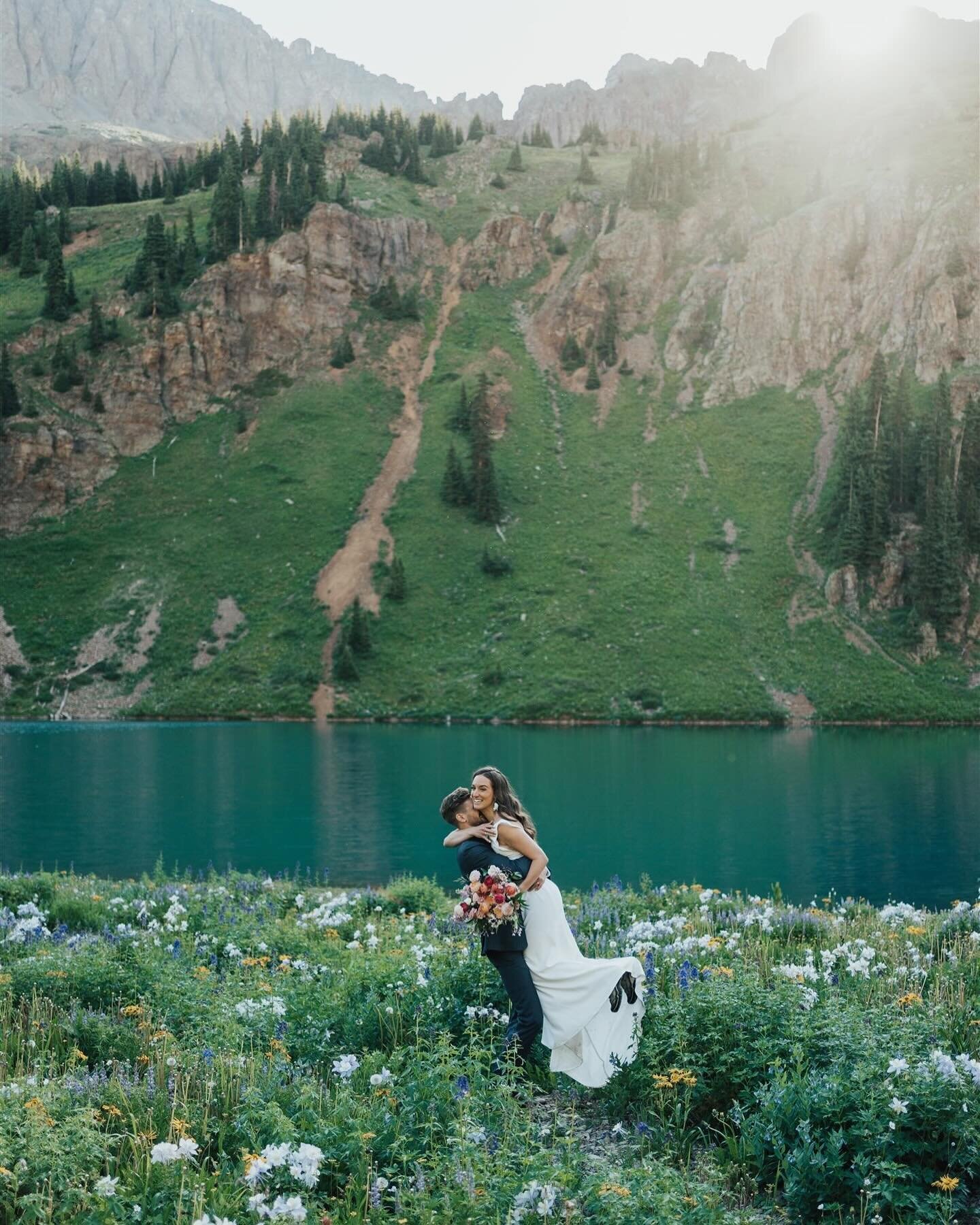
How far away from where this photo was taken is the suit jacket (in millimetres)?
9383

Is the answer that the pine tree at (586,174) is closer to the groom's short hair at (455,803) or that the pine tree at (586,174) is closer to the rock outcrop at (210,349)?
the rock outcrop at (210,349)

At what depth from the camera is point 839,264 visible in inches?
4508

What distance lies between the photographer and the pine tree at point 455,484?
336 feet

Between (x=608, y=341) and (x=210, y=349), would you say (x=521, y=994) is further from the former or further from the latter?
(x=608, y=341)

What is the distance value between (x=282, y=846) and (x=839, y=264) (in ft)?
350

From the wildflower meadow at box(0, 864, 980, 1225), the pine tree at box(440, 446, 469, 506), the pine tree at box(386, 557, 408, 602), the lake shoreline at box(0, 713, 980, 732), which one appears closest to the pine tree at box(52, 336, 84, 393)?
the pine tree at box(440, 446, 469, 506)

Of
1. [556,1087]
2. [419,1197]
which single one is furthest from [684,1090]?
[419,1197]

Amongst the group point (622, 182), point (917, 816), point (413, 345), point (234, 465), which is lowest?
point (917, 816)

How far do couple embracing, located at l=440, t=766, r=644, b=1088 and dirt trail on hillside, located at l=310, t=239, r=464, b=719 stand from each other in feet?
239

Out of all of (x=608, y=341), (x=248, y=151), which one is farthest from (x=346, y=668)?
(x=248, y=151)

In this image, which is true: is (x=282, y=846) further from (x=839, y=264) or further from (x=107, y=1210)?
(x=839, y=264)

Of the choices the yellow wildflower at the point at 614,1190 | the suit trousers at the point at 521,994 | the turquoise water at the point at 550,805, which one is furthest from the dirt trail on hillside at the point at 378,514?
the yellow wildflower at the point at 614,1190

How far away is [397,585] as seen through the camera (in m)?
91.7

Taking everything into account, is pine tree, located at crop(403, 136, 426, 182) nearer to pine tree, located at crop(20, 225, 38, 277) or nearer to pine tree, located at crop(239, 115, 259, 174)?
pine tree, located at crop(239, 115, 259, 174)
